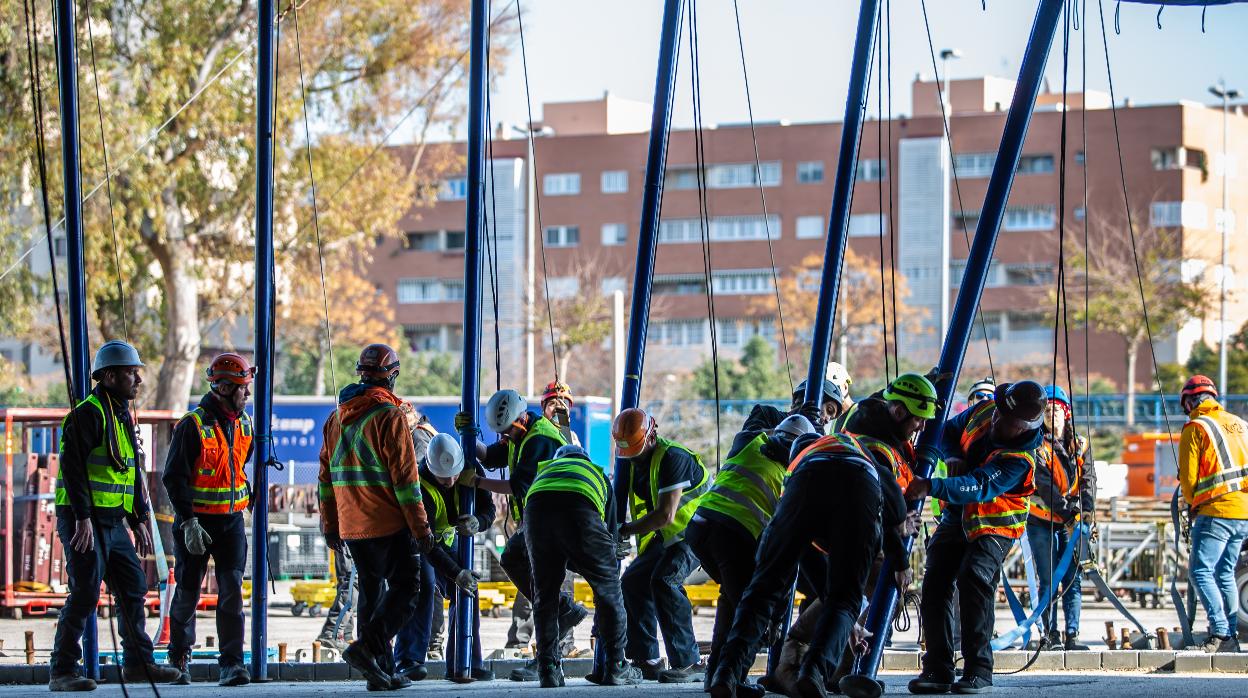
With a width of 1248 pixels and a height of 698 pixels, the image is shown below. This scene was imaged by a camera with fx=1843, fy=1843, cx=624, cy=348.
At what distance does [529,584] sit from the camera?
37.3ft

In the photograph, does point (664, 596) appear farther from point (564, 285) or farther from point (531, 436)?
point (564, 285)

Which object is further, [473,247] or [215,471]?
[215,471]

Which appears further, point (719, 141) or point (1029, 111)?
point (719, 141)

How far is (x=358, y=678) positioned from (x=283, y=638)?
4.75 meters

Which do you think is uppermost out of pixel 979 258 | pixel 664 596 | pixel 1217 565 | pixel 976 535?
pixel 979 258

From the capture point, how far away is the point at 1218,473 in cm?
1313

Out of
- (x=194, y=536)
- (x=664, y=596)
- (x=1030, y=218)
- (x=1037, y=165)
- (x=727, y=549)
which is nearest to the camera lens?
(x=727, y=549)

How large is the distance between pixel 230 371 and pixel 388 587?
164 centimetres

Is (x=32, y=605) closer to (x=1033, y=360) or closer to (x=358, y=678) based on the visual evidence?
(x=358, y=678)

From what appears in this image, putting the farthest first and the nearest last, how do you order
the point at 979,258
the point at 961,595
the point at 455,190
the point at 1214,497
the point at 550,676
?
1. the point at 455,190
2. the point at 1214,497
3. the point at 550,676
4. the point at 961,595
5. the point at 979,258

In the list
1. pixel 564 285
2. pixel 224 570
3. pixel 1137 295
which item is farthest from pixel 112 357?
pixel 564 285

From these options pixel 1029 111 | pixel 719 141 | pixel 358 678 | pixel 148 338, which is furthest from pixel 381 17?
pixel 719 141

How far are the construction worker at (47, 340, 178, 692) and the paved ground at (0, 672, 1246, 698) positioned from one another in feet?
1.15

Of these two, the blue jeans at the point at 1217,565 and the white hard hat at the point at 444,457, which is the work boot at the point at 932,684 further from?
the blue jeans at the point at 1217,565
